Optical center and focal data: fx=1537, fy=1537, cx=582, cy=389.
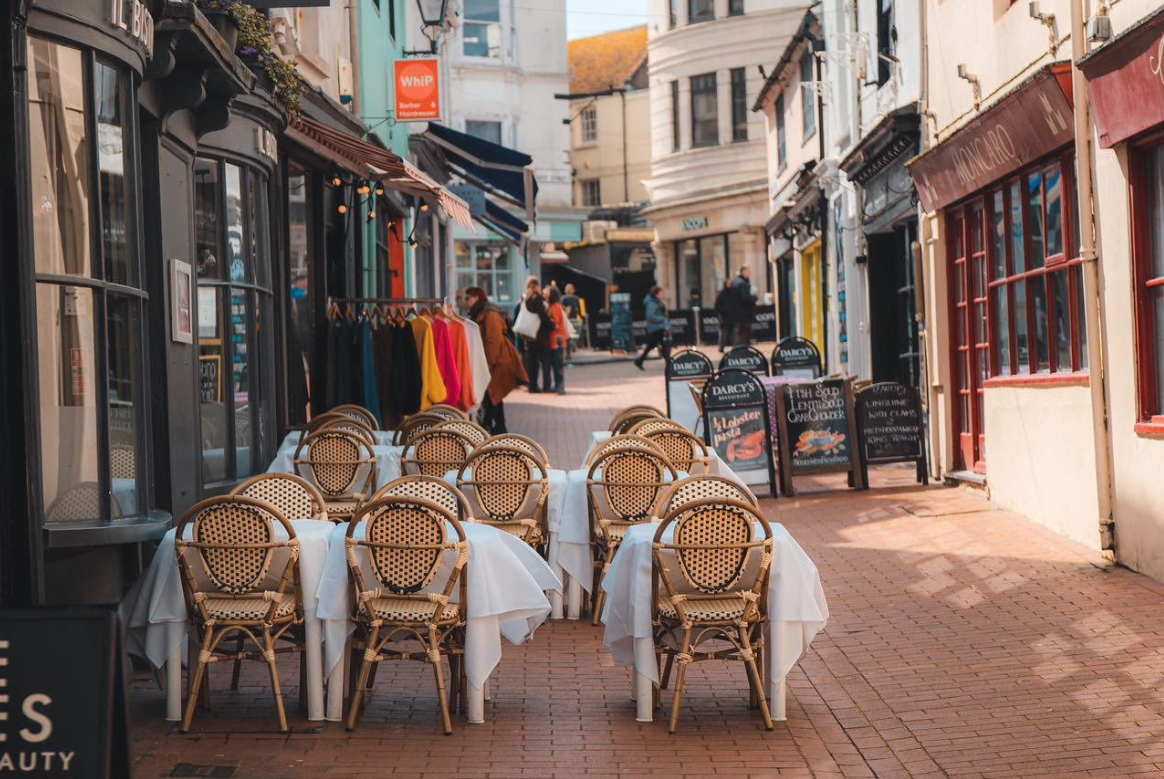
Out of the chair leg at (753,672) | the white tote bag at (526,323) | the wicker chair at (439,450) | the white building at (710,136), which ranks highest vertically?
the white building at (710,136)

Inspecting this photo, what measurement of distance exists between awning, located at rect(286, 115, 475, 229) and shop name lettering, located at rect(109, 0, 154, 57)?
4283 mm

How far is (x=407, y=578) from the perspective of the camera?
714 centimetres

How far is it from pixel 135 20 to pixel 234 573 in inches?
106

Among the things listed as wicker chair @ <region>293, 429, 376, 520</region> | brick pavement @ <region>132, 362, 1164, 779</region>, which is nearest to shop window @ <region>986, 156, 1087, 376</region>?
brick pavement @ <region>132, 362, 1164, 779</region>

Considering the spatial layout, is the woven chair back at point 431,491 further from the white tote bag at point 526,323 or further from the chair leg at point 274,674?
the white tote bag at point 526,323

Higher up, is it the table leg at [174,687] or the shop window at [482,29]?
the shop window at [482,29]

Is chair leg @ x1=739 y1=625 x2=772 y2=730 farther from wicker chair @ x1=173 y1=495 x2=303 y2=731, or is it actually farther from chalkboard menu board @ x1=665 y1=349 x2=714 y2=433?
chalkboard menu board @ x1=665 y1=349 x2=714 y2=433

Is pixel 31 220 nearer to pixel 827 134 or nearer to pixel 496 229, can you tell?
pixel 827 134

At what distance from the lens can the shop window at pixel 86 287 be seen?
6750 mm

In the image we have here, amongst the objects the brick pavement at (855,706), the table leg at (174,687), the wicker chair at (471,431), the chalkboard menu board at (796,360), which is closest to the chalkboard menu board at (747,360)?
the chalkboard menu board at (796,360)

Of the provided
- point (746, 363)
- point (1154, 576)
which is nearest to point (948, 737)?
point (1154, 576)

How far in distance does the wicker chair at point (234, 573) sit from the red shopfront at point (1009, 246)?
642cm

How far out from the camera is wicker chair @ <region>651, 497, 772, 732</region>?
7.05 meters

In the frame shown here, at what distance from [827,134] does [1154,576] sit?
563 inches
